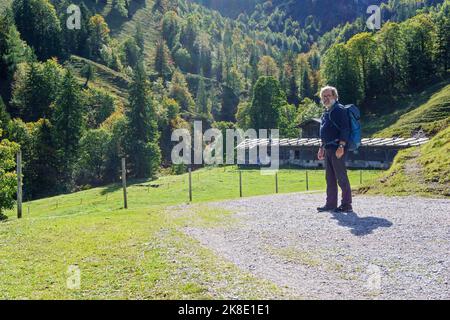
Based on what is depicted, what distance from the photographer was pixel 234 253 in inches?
387

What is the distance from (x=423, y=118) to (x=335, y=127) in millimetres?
90155

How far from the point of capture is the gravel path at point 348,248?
728 cm

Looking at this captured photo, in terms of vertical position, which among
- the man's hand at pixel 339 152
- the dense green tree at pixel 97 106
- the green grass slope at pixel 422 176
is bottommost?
the green grass slope at pixel 422 176

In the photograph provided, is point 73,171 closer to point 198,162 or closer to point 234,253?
point 198,162

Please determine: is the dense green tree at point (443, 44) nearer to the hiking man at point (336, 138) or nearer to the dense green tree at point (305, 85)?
the dense green tree at point (305, 85)

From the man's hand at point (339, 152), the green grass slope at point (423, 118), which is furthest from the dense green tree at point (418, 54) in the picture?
the man's hand at point (339, 152)

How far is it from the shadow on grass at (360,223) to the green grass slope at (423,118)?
80.1 metres

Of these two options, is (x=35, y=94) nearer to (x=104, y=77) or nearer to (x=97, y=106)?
(x=97, y=106)

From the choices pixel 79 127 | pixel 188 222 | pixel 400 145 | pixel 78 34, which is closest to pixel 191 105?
pixel 78 34

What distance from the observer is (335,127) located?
14109 millimetres

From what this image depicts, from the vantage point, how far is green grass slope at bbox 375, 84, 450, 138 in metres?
91.6

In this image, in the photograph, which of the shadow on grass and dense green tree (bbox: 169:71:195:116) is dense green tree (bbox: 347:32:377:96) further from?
the shadow on grass

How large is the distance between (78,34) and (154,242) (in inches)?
7085

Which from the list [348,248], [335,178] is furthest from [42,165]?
[348,248]
